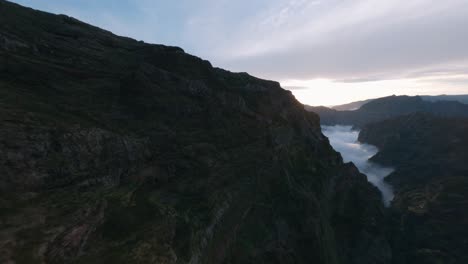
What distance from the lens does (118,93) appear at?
56.7 m

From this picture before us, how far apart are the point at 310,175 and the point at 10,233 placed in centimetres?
7613

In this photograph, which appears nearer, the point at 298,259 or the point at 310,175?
the point at 298,259

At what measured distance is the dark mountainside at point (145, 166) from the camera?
28.2m

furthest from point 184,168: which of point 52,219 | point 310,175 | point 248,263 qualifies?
point 310,175

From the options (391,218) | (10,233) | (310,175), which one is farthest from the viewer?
(391,218)

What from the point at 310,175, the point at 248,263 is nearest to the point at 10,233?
the point at 248,263

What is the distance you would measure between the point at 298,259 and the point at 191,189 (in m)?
29.6

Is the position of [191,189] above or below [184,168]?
below

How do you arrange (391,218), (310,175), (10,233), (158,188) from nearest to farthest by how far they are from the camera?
(10,233) → (158,188) → (310,175) → (391,218)

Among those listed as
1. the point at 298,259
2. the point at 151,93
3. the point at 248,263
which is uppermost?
the point at 151,93

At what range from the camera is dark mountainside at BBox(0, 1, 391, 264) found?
92.5 feet

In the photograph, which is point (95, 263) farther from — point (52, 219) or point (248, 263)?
point (248, 263)

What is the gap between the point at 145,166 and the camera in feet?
145

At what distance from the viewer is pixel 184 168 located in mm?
48562
